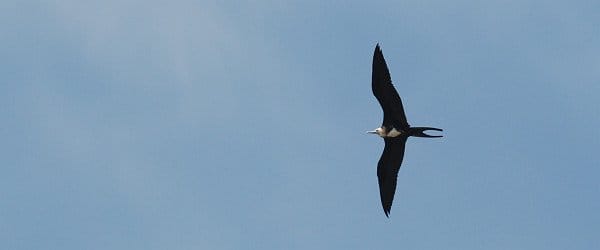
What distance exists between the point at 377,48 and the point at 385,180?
617cm

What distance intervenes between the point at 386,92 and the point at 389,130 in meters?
2.11

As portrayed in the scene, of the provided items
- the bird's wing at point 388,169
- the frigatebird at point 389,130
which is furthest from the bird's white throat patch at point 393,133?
the bird's wing at point 388,169

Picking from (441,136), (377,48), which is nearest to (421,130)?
(441,136)

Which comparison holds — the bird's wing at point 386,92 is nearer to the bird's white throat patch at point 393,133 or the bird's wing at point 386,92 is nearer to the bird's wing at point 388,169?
the bird's white throat patch at point 393,133

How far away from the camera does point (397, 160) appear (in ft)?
158

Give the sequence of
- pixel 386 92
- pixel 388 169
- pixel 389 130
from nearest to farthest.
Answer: pixel 386 92 → pixel 389 130 → pixel 388 169

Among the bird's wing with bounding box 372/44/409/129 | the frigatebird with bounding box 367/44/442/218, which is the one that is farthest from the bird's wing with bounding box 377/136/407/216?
the bird's wing with bounding box 372/44/409/129

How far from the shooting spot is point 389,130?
46.9 meters

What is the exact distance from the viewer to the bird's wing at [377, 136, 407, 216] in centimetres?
4809

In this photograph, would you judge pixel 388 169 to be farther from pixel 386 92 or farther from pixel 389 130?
pixel 386 92

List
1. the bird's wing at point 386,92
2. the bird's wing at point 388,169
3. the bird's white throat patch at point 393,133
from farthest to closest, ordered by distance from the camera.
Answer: the bird's wing at point 388,169 → the bird's white throat patch at point 393,133 → the bird's wing at point 386,92

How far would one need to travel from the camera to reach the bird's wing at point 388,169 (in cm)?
4809

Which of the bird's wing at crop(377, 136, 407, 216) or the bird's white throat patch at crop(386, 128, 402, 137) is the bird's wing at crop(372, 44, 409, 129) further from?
the bird's wing at crop(377, 136, 407, 216)

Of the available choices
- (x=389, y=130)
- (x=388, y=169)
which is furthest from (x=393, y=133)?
(x=388, y=169)
